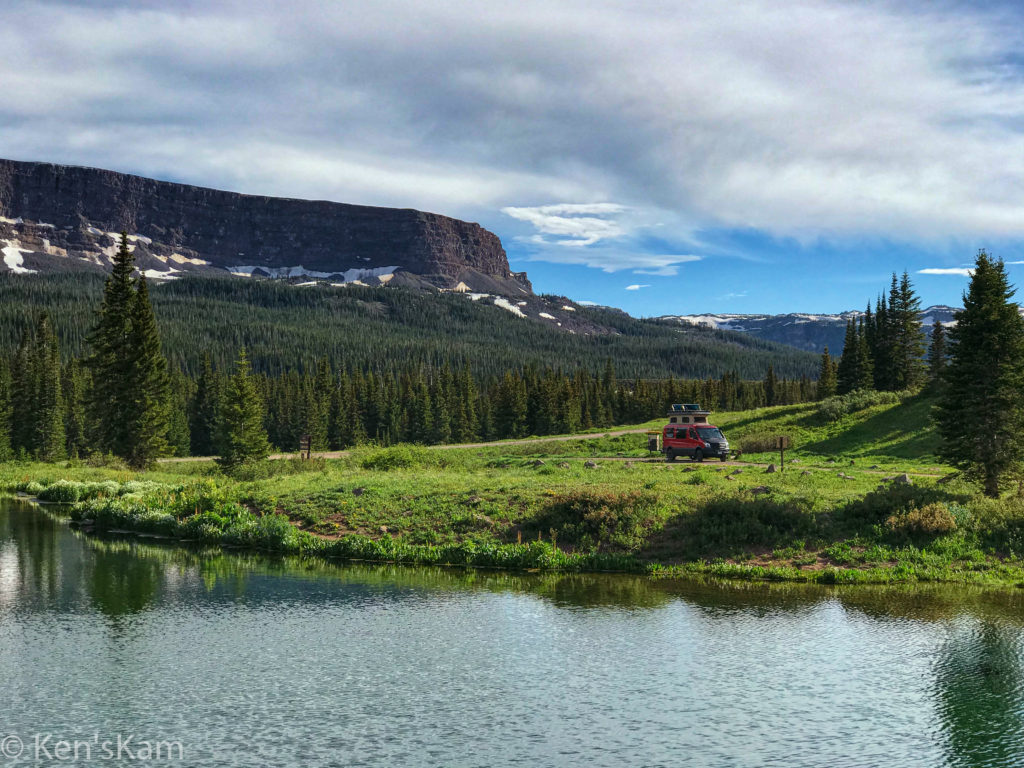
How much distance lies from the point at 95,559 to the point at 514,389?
93.2 m

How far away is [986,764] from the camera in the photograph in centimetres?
1073

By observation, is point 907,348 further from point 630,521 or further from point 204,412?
point 204,412

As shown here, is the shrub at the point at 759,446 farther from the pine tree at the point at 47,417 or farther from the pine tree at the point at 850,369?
the pine tree at the point at 47,417

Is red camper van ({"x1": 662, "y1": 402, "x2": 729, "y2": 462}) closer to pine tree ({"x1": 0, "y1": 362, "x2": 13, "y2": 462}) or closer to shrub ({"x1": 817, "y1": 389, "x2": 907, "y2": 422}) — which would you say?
shrub ({"x1": 817, "y1": 389, "x2": 907, "y2": 422})

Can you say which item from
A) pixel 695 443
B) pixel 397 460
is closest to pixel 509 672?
pixel 397 460

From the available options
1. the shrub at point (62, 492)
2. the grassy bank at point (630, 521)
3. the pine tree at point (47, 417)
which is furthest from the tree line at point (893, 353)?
Answer: the pine tree at point (47, 417)

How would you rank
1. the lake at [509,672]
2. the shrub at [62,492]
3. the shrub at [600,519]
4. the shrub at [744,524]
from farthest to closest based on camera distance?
1. the shrub at [62,492]
2. the shrub at [600,519]
3. the shrub at [744,524]
4. the lake at [509,672]

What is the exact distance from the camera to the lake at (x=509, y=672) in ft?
37.4

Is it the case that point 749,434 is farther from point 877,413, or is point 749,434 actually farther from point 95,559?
point 95,559

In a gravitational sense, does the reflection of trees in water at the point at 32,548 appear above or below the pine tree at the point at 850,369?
below

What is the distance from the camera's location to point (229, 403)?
5825 cm

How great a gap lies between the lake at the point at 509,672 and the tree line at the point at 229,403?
3757 cm

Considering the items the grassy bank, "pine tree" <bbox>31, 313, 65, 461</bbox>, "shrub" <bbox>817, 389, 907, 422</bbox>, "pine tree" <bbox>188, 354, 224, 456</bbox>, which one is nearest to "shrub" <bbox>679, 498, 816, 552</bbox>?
the grassy bank

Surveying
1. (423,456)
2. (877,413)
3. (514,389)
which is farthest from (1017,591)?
(514,389)
